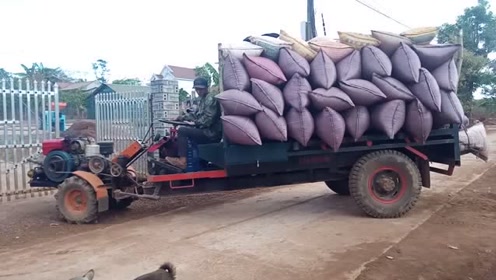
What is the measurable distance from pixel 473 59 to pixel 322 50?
19.7 meters

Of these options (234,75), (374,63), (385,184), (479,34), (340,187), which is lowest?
(340,187)

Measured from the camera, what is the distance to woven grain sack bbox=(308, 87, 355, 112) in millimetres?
5824

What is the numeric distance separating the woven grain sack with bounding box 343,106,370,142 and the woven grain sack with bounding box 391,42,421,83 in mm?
651

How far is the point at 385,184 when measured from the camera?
6.30 meters

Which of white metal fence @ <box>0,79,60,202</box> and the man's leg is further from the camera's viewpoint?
white metal fence @ <box>0,79,60,202</box>

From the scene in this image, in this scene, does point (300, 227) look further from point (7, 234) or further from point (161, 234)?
point (7, 234)

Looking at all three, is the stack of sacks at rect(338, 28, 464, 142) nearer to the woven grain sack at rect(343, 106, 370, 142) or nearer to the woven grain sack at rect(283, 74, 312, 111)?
the woven grain sack at rect(343, 106, 370, 142)

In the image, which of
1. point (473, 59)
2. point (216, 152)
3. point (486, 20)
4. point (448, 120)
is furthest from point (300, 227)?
point (486, 20)

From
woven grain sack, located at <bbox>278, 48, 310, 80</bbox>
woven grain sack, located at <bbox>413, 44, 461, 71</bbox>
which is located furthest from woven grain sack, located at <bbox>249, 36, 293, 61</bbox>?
woven grain sack, located at <bbox>413, 44, 461, 71</bbox>

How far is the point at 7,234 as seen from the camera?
6.03 meters

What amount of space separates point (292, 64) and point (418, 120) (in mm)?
1811

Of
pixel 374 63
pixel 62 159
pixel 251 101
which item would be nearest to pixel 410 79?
pixel 374 63

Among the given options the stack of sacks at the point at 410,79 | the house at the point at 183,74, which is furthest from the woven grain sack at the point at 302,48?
the house at the point at 183,74

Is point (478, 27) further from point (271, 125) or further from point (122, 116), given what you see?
point (271, 125)
